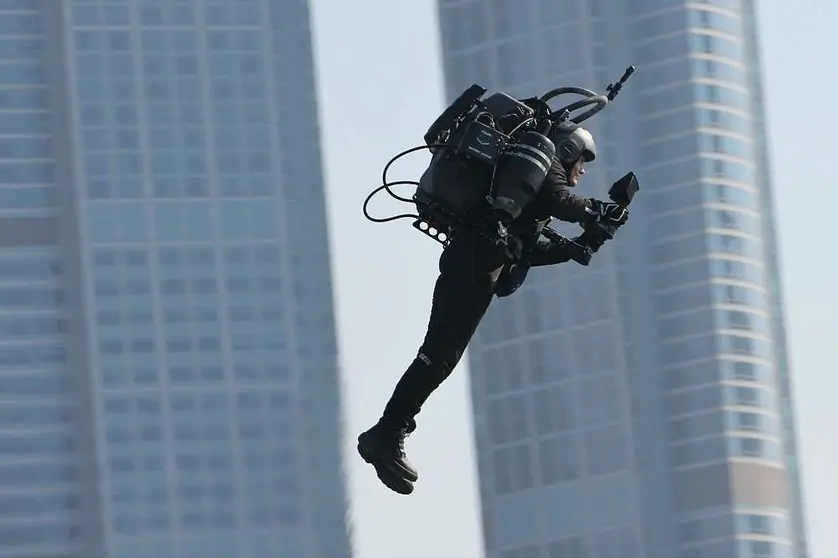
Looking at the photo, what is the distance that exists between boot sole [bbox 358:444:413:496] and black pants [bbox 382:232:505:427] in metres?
0.46

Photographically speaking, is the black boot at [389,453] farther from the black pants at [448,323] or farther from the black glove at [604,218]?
the black glove at [604,218]

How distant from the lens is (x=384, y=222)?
27.5 metres

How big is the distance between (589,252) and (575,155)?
113cm

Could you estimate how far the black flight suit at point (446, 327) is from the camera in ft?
91.5

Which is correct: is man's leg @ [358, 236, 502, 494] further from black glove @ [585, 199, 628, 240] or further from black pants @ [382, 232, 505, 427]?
black glove @ [585, 199, 628, 240]

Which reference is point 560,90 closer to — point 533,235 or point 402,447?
point 533,235

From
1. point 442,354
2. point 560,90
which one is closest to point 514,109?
point 560,90

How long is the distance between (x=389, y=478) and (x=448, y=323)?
1.80 m

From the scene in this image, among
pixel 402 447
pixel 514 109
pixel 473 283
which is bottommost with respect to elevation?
pixel 402 447

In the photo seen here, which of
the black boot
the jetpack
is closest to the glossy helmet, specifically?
the jetpack

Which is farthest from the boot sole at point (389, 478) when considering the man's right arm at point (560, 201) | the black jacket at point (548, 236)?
the man's right arm at point (560, 201)

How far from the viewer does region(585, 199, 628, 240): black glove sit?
89.2 ft

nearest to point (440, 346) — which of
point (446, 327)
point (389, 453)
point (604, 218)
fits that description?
point (446, 327)

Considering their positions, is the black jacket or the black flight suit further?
the black flight suit
